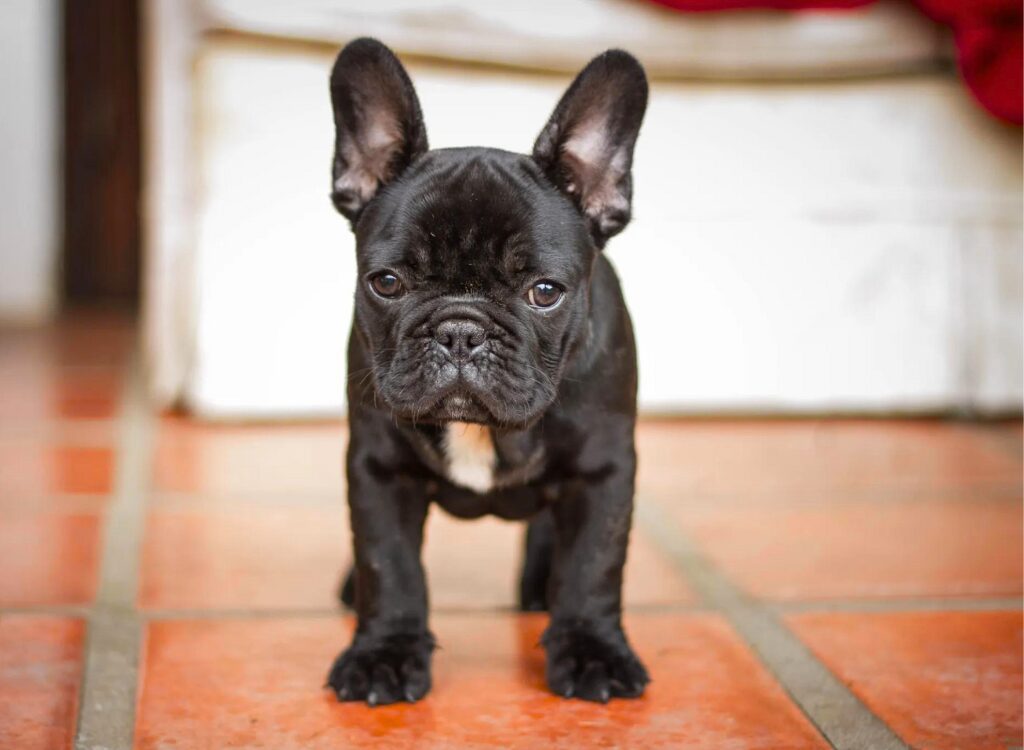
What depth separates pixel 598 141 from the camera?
1.37 metres

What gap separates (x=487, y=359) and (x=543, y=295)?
10 cm

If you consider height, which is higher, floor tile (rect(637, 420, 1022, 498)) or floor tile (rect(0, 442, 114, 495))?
floor tile (rect(637, 420, 1022, 498))

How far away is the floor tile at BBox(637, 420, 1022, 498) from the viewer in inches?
87.4

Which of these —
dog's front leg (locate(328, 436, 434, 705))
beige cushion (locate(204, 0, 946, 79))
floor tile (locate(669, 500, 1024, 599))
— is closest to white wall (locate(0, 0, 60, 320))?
beige cushion (locate(204, 0, 946, 79))

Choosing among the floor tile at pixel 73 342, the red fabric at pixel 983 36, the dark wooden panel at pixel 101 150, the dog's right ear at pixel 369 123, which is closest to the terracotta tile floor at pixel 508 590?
the dog's right ear at pixel 369 123

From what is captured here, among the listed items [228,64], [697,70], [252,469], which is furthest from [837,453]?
[228,64]

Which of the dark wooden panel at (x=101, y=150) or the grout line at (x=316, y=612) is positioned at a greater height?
the dark wooden panel at (x=101, y=150)

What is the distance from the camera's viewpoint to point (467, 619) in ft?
4.95

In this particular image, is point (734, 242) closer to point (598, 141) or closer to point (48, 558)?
point (598, 141)

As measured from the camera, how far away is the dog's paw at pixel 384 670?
1.23 metres

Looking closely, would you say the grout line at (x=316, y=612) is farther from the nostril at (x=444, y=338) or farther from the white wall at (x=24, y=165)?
the white wall at (x=24, y=165)

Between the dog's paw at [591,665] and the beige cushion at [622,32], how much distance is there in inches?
56.2

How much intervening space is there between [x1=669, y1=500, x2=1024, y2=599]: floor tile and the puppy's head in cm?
53

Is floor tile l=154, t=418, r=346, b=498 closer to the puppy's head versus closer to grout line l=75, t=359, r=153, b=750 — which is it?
grout line l=75, t=359, r=153, b=750
